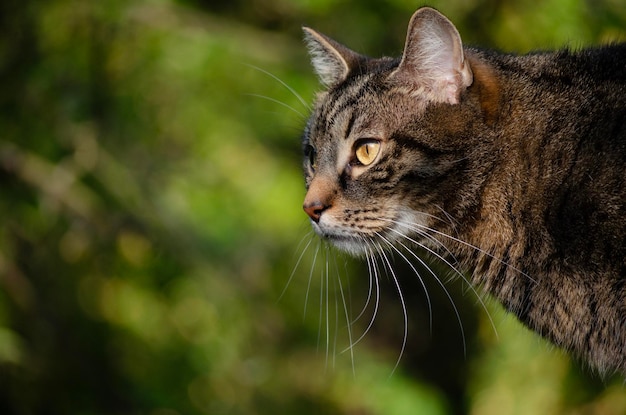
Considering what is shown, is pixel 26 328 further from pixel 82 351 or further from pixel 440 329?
pixel 440 329

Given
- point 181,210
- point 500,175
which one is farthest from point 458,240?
point 181,210

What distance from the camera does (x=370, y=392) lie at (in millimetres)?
4473

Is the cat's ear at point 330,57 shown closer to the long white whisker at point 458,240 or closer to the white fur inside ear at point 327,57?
the white fur inside ear at point 327,57

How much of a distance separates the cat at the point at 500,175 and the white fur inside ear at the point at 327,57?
22 cm

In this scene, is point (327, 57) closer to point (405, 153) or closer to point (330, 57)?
point (330, 57)

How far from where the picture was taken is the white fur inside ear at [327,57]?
8.91 feet

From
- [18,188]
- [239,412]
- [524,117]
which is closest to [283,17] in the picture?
[18,188]

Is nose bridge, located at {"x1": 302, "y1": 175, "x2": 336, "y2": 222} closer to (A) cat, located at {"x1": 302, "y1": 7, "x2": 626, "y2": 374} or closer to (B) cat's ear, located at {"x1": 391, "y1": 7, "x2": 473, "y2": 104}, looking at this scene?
(A) cat, located at {"x1": 302, "y1": 7, "x2": 626, "y2": 374}

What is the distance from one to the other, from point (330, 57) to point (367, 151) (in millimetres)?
483

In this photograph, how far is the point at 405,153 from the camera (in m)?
2.37

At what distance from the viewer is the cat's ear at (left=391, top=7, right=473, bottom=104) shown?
2.29 meters

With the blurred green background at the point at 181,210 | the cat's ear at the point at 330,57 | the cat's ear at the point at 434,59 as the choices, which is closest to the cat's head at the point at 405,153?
the cat's ear at the point at 434,59

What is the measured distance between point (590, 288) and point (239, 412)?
9.42 ft

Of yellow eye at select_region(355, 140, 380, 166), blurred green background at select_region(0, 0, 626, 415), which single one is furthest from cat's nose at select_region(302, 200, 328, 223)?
blurred green background at select_region(0, 0, 626, 415)
